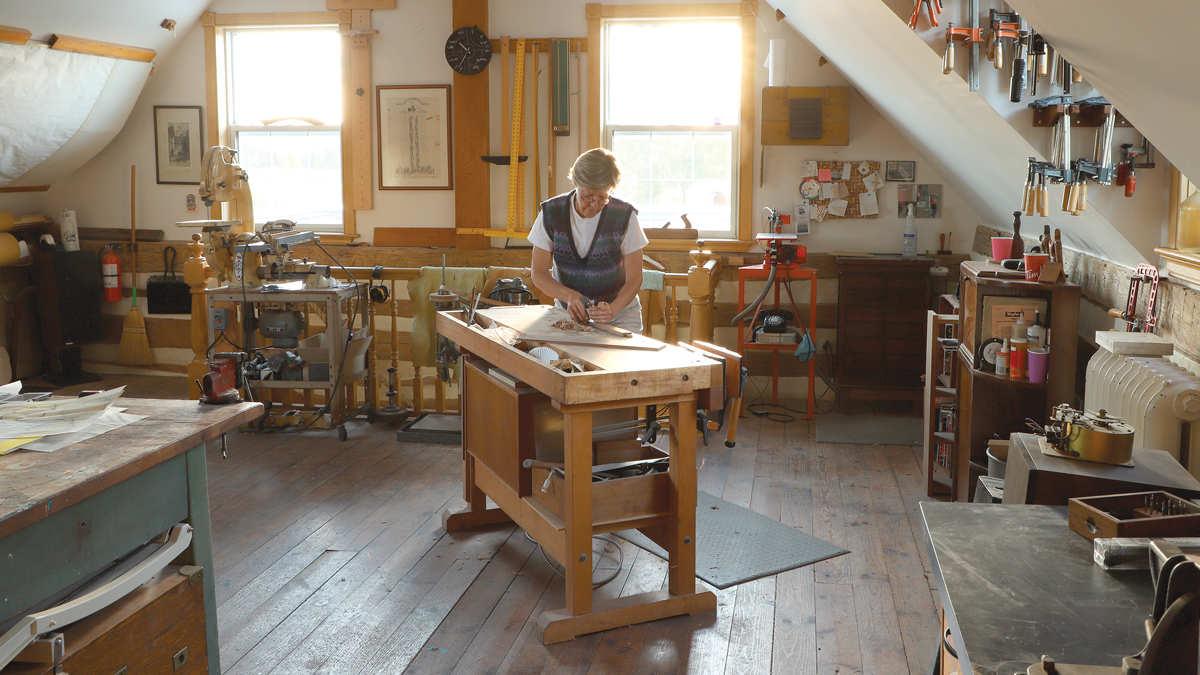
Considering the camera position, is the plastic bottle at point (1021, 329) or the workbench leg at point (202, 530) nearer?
the workbench leg at point (202, 530)

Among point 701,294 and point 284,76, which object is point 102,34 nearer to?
point 284,76

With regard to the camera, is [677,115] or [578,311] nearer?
[578,311]

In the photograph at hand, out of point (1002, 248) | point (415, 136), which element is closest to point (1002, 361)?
point (1002, 248)

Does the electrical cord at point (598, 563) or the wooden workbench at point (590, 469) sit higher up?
the wooden workbench at point (590, 469)

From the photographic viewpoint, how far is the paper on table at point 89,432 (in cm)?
195

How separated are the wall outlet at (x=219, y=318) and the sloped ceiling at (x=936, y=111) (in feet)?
12.0

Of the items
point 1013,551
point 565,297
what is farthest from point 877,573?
point 1013,551

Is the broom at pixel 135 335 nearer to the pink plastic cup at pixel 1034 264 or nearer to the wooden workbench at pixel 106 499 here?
the wooden workbench at pixel 106 499

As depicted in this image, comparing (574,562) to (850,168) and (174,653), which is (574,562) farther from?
(850,168)

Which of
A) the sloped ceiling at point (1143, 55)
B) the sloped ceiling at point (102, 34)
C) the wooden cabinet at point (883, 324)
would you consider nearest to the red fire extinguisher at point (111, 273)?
the sloped ceiling at point (102, 34)

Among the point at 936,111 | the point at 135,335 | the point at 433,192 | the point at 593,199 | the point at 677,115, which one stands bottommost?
the point at 135,335

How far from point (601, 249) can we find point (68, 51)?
415 cm

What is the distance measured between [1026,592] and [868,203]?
4825 millimetres

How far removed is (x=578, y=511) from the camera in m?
2.80
